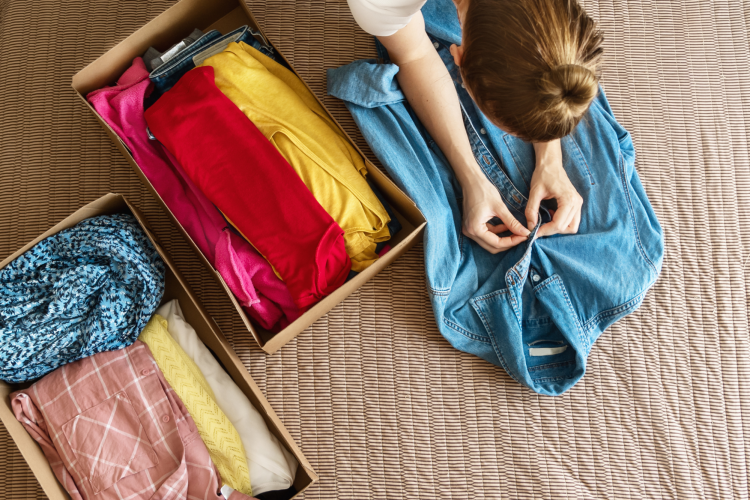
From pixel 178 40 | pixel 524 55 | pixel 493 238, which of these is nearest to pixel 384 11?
pixel 524 55

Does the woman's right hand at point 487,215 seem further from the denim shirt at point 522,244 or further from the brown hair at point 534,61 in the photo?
the brown hair at point 534,61

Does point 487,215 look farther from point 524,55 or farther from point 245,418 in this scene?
point 245,418

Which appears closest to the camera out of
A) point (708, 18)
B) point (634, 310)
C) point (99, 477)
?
point (99, 477)

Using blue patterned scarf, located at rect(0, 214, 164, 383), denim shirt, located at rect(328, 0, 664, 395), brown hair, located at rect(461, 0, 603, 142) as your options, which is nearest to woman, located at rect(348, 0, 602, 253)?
brown hair, located at rect(461, 0, 603, 142)

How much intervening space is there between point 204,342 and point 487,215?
0.54 m

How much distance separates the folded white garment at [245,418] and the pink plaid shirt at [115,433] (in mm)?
58

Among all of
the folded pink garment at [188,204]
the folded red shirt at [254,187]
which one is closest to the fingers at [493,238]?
the folded red shirt at [254,187]

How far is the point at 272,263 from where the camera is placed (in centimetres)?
83

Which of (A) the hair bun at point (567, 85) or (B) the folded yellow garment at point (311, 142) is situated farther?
(B) the folded yellow garment at point (311, 142)

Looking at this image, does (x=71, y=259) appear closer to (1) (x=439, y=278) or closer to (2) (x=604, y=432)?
(1) (x=439, y=278)

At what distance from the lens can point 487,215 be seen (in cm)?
87

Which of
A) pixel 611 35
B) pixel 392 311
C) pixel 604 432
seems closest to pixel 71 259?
pixel 392 311

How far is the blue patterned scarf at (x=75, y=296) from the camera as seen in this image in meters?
0.81

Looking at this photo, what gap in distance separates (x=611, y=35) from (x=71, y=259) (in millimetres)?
1064
